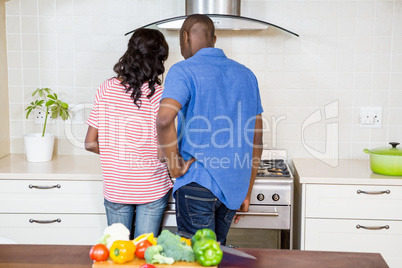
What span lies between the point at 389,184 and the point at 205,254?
4.93 ft

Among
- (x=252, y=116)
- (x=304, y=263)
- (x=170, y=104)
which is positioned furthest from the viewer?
(x=252, y=116)

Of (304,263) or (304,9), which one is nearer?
(304,263)

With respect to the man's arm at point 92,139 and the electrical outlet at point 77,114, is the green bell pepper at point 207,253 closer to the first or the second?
the man's arm at point 92,139

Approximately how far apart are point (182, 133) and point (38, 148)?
4.21 feet

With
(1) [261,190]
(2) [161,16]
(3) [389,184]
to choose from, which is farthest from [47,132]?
(3) [389,184]

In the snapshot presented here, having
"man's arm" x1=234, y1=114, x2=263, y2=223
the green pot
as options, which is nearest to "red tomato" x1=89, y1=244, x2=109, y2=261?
"man's arm" x1=234, y1=114, x2=263, y2=223

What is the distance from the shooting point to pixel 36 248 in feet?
4.75

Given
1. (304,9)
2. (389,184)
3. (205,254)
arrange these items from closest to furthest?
1. (205,254)
2. (389,184)
3. (304,9)

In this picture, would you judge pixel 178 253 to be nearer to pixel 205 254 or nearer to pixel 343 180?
pixel 205 254

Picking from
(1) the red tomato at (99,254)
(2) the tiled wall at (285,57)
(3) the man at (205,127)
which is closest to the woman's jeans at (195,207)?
(3) the man at (205,127)

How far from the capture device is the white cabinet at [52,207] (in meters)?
2.51

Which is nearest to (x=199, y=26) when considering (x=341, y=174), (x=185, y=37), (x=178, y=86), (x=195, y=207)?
(x=185, y=37)

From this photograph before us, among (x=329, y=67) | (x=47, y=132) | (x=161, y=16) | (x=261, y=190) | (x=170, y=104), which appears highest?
Answer: (x=161, y=16)

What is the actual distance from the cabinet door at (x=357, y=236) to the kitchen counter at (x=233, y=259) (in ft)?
3.32
